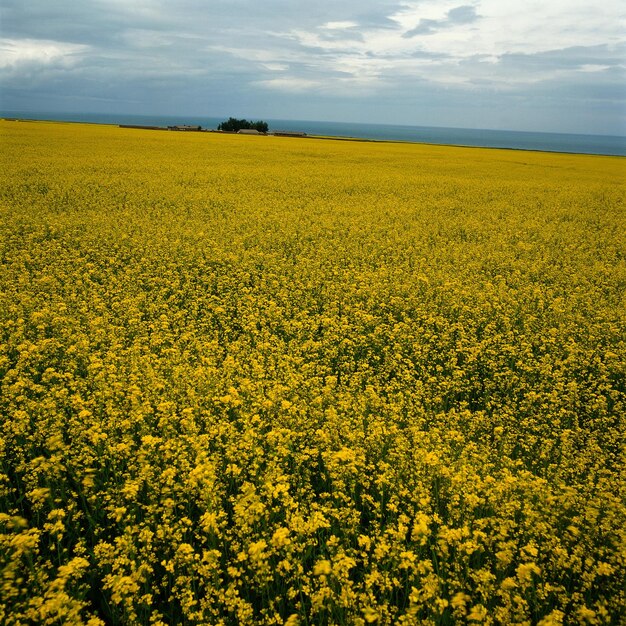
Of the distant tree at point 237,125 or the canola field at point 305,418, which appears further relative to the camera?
the distant tree at point 237,125

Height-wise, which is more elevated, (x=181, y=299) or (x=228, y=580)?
(x=181, y=299)

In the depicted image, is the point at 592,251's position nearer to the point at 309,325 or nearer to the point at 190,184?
the point at 309,325

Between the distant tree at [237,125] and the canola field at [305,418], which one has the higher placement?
the distant tree at [237,125]

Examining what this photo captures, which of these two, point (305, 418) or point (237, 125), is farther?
point (237, 125)

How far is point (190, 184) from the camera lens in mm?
19047

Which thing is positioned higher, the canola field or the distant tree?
the distant tree

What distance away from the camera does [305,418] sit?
14.6 ft

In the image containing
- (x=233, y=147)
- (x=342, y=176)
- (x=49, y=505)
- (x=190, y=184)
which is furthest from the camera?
(x=233, y=147)

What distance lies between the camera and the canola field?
282 centimetres

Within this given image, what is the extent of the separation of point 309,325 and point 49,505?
423cm

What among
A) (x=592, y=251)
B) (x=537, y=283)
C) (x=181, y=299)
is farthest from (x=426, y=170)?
(x=181, y=299)

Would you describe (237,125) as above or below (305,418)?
above

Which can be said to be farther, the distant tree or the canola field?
the distant tree

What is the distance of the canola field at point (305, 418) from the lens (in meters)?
2.82
